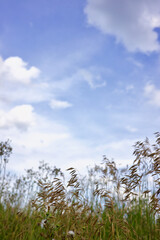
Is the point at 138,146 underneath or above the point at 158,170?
above

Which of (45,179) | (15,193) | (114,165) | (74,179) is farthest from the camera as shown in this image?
(45,179)

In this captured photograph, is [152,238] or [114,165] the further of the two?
[114,165]

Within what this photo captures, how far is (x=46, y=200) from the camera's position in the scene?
4.01 meters

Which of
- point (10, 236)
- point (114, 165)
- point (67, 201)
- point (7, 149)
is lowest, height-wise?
point (10, 236)

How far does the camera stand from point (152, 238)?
4629mm

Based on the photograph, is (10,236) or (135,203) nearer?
(10,236)

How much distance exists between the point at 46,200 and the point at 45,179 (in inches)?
160

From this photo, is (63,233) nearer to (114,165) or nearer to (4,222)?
(4,222)

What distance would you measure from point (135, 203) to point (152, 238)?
151 centimetres

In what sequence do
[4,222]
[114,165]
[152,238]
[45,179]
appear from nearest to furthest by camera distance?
1. [152,238]
2. [4,222]
3. [114,165]
4. [45,179]

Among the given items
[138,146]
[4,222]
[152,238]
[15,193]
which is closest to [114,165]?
[138,146]

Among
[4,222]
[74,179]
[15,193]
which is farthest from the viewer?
[15,193]

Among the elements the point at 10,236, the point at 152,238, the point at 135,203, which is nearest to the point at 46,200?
the point at 10,236

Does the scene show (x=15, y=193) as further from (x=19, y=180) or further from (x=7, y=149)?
(x=7, y=149)
